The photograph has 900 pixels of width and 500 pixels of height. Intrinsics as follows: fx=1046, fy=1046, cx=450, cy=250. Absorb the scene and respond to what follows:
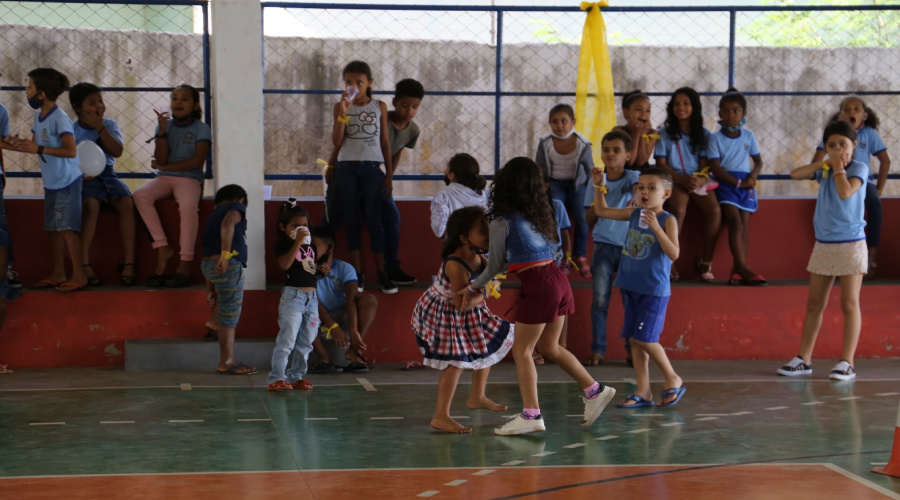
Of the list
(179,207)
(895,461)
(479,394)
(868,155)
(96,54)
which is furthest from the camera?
(96,54)

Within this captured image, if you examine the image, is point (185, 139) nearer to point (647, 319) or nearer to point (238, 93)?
point (238, 93)

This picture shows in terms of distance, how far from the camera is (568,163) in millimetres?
8336

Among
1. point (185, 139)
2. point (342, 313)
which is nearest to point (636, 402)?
point (342, 313)

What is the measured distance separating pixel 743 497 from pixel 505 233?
1.86 m

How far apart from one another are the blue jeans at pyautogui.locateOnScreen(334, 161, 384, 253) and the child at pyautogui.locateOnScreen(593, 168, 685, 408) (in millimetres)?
2185

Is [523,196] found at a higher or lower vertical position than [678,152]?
lower

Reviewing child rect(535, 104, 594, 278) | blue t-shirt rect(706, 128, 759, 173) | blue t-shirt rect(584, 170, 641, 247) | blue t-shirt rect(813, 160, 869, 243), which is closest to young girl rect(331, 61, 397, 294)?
child rect(535, 104, 594, 278)

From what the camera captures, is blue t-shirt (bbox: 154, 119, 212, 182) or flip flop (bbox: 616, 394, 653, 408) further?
blue t-shirt (bbox: 154, 119, 212, 182)

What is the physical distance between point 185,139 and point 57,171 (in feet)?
3.31

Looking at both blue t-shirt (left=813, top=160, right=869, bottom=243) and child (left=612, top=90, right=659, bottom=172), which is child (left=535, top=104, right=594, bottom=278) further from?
blue t-shirt (left=813, top=160, right=869, bottom=243)

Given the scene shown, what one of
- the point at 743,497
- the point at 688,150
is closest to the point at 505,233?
the point at 743,497

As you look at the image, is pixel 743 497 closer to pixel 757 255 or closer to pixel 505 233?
pixel 505 233

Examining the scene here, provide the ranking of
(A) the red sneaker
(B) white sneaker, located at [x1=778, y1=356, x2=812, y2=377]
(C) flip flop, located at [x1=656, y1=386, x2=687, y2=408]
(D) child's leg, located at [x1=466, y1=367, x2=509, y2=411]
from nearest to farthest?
(D) child's leg, located at [x1=466, y1=367, x2=509, y2=411]
(C) flip flop, located at [x1=656, y1=386, x2=687, y2=408]
(A) the red sneaker
(B) white sneaker, located at [x1=778, y1=356, x2=812, y2=377]

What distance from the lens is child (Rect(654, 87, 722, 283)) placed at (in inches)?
336
